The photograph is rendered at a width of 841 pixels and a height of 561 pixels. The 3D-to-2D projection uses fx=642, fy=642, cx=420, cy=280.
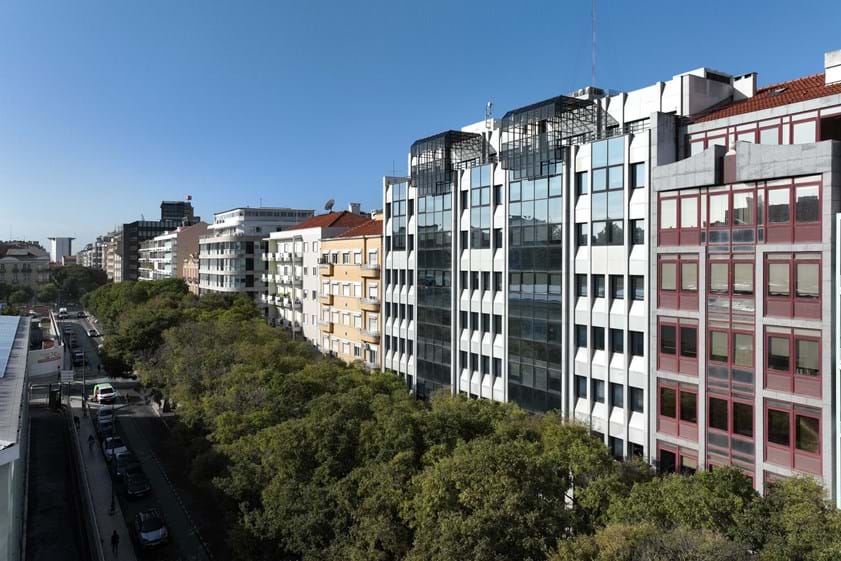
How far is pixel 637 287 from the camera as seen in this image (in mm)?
34156

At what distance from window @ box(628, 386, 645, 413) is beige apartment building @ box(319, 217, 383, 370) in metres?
28.9

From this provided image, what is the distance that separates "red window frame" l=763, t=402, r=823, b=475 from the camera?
2653cm

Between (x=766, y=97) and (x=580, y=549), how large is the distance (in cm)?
2712

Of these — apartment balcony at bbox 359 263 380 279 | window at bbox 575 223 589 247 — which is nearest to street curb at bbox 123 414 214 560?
apartment balcony at bbox 359 263 380 279

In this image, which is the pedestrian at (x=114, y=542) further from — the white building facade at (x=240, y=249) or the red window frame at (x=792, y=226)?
the white building facade at (x=240, y=249)

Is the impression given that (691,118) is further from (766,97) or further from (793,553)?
(793,553)

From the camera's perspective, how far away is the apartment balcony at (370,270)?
195 feet

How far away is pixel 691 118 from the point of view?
111 ft

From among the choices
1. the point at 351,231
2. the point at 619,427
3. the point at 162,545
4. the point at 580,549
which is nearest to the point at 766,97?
Answer: the point at 619,427

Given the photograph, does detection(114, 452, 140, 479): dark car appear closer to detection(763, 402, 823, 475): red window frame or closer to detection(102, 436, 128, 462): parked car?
detection(102, 436, 128, 462): parked car

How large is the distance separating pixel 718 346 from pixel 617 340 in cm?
593

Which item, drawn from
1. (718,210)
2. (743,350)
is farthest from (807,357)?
(718,210)

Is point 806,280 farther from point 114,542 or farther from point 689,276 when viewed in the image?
point 114,542

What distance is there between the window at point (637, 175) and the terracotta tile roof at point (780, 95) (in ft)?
11.9
